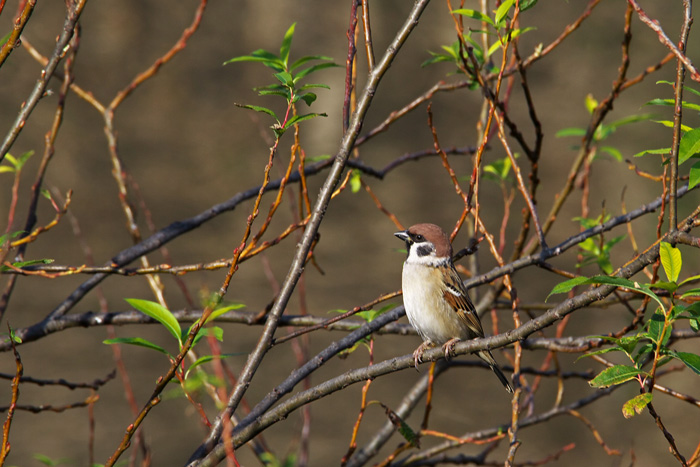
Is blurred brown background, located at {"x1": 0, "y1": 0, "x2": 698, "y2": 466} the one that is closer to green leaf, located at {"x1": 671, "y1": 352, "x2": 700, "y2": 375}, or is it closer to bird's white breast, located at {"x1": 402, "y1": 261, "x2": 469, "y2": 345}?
bird's white breast, located at {"x1": 402, "y1": 261, "x2": 469, "y2": 345}

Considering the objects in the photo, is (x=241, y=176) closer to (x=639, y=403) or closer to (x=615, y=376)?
(x=615, y=376)

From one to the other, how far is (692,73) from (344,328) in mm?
2025

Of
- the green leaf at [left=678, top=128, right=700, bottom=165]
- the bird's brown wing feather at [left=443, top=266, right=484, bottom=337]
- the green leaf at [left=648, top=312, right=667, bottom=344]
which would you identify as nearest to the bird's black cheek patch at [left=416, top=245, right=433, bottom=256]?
the bird's brown wing feather at [left=443, top=266, right=484, bottom=337]

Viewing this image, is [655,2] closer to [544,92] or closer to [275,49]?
[544,92]

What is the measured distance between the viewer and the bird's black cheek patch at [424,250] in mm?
4387

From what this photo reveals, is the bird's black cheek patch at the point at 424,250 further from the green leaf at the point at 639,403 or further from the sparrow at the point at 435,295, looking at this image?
the green leaf at the point at 639,403

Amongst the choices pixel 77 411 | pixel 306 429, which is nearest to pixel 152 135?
pixel 77 411

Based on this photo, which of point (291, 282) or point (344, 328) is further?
point (344, 328)

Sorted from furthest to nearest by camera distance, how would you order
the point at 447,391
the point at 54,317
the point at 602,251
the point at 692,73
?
the point at 447,391 < the point at 602,251 < the point at 54,317 < the point at 692,73

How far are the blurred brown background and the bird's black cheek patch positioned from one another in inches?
119

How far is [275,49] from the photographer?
748 cm

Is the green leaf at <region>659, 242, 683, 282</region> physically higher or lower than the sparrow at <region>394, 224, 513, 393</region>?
lower

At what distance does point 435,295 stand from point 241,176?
3.97m

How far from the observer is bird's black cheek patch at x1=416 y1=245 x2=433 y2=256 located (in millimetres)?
4387
